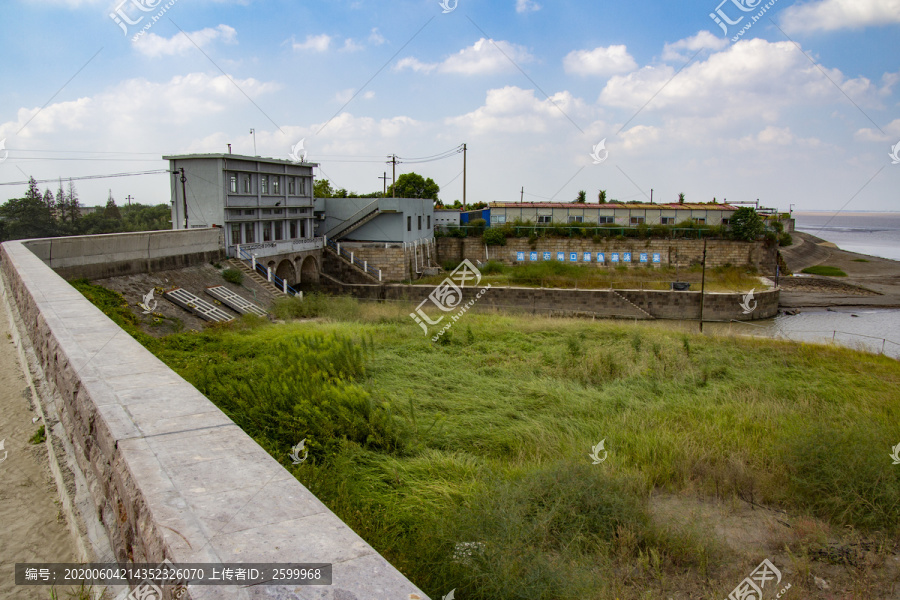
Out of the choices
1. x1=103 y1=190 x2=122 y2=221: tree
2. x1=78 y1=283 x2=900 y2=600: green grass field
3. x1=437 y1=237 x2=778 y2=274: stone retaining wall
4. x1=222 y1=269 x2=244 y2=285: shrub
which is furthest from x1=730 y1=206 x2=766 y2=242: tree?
x1=103 y1=190 x2=122 y2=221: tree

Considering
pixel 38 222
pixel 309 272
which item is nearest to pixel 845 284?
pixel 309 272

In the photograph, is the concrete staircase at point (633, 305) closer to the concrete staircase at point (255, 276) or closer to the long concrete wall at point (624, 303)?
the long concrete wall at point (624, 303)

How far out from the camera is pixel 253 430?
639cm

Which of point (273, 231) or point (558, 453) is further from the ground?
point (273, 231)

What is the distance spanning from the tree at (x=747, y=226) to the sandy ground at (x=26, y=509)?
42.4 m

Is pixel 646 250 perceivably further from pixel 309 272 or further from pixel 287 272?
pixel 287 272

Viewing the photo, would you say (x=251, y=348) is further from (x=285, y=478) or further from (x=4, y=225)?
(x=4, y=225)

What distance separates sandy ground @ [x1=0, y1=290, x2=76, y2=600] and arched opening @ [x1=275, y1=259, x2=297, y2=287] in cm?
2628

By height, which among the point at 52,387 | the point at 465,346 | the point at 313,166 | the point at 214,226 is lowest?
the point at 465,346

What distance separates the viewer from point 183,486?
7.41ft

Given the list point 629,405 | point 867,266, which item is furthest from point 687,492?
point 867,266

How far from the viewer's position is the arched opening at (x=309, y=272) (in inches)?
1296

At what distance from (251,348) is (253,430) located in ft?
16.2

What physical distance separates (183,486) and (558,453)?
494 centimetres
